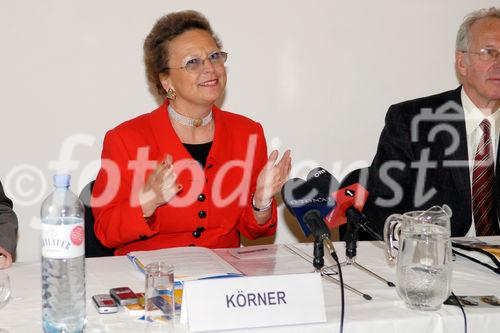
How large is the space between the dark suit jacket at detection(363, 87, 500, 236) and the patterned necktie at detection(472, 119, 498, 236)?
43mm

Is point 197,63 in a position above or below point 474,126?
above

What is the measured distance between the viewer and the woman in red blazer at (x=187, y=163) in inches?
94.4

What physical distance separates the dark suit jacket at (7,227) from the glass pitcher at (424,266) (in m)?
1.16

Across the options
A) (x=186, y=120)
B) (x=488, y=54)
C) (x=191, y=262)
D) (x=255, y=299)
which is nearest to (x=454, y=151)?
(x=488, y=54)

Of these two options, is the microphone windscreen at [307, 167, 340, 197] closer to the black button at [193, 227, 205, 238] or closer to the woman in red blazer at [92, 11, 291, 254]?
the woman in red blazer at [92, 11, 291, 254]

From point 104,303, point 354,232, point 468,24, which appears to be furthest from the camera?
point 468,24

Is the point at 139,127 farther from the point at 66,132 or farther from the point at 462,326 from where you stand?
the point at 462,326

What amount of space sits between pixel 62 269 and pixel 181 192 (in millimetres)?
1043

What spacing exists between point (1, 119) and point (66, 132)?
298 mm

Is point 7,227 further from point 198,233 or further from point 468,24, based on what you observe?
point 468,24

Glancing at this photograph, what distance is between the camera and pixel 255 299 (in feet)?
4.96

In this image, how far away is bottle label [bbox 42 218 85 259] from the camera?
4.72 ft

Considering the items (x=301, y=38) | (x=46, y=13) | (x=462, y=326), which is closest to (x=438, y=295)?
(x=462, y=326)

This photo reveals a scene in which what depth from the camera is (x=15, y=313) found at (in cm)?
162
